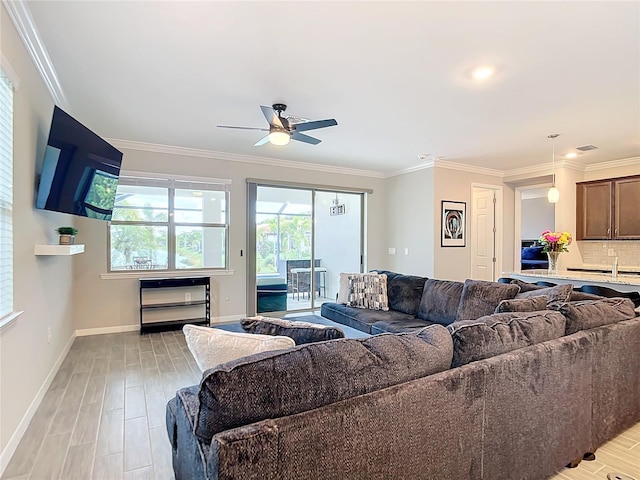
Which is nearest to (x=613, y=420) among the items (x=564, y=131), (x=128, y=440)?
(x=128, y=440)

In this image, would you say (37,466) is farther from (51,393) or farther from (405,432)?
(405,432)

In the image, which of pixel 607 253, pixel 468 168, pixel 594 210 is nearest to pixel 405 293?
pixel 468 168

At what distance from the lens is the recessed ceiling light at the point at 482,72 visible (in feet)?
8.72

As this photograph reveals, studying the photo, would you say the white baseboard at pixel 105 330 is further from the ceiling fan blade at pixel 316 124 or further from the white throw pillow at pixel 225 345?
the white throw pillow at pixel 225 345

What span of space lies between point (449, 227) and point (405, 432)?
5186 millimetres

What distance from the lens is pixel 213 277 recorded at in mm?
5355

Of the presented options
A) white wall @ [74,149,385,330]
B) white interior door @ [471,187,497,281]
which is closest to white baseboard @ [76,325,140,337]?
white wall @ [74,149,385,330]

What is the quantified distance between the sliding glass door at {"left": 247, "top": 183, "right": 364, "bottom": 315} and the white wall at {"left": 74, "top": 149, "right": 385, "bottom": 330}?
0.18 meters

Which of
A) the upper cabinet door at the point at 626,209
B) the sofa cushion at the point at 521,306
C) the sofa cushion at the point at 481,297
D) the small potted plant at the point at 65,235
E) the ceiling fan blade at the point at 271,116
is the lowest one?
the sofa cushion at the point at 481,297

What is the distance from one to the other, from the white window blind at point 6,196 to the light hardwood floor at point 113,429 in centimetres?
87

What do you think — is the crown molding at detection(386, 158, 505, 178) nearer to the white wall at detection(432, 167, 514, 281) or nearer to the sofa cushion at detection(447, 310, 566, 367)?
the white wall at detection(432, 167, 514, 281)

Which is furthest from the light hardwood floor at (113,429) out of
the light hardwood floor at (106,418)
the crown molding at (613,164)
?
the crown molding at (613,164)

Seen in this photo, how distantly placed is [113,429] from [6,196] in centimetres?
162

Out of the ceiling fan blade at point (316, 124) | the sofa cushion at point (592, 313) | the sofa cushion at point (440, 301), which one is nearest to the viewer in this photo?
the sofa cushion at point (592, 313)
